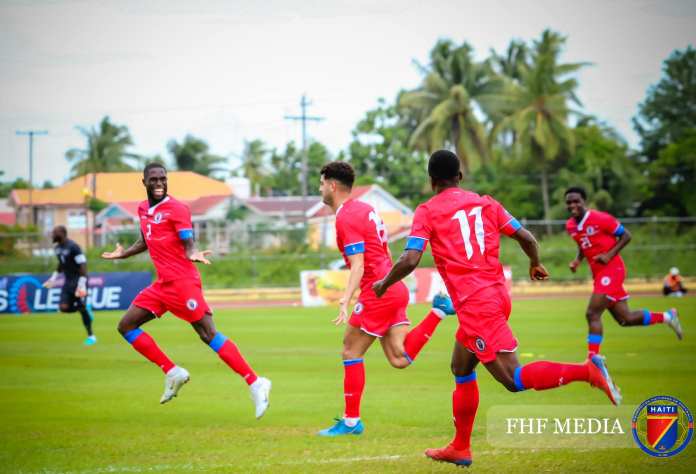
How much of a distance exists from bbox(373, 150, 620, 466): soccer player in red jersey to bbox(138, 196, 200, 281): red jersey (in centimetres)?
314

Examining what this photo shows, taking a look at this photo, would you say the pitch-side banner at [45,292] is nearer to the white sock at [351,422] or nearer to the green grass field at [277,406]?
the green grass field at [277,406]

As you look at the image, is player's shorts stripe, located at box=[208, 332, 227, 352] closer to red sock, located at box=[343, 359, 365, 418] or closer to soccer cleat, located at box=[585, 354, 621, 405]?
red sock, located at box=[343, 359, 365, 418]

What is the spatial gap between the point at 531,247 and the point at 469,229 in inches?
27.5

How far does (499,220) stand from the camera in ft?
23.5

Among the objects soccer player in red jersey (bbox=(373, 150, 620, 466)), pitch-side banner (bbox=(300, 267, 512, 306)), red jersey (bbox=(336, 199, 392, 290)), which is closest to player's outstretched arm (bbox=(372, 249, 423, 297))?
soccer player in red jersey (bbox=(373, 150, 620, 466))

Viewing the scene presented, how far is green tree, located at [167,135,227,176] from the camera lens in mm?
80750

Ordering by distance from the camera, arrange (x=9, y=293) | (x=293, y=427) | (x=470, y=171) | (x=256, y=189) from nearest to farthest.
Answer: (x=293, y=427)
(x=9, y=293)
(x=470, y=171)
(x=256, y=189)

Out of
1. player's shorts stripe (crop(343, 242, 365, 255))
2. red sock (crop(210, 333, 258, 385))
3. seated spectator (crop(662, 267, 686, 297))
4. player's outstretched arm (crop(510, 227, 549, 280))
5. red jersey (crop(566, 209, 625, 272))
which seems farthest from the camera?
seated spectator (crop(662, 267, 686, 297))

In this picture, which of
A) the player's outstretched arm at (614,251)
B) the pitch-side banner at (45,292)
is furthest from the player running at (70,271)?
the pitch-side banner at (45,292)

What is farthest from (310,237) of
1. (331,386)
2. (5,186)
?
(5,186)

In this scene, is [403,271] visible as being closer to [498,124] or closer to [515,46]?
[498,124]

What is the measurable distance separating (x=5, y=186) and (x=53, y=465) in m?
121

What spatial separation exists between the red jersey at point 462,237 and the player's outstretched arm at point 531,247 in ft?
0.58

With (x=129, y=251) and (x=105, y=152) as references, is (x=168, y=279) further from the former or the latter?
(x=105, y=152)
